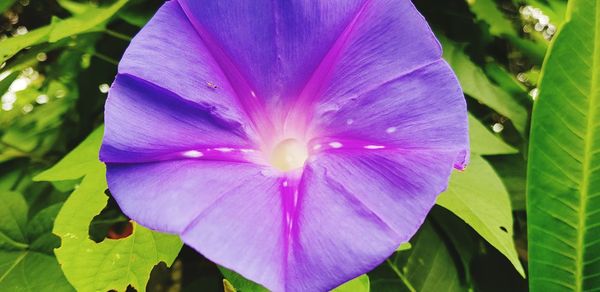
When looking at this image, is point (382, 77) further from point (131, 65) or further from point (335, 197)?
point (131, 65)

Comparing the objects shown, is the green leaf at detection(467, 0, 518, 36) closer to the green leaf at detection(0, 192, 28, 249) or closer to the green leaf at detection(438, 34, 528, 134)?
the green leaf at detection(438, 34, 528, 134)

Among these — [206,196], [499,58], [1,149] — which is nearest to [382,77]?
[206,196]

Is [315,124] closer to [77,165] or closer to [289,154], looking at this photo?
[289,154]

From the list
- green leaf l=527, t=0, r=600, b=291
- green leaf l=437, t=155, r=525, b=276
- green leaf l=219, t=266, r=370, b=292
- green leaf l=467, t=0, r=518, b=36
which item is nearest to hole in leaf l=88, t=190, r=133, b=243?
green leaf l=219, t=266, r=370, b=292

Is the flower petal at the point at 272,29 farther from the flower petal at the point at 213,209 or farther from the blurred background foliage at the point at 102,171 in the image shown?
the blurred background foliage at the point at 102,171

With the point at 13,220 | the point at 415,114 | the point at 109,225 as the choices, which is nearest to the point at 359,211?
the point at 415,114
